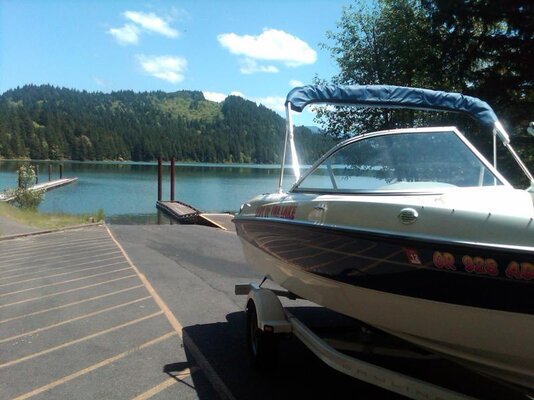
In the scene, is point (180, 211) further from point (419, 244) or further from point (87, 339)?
point (419, 244)

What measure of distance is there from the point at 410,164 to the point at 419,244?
1.13 meters

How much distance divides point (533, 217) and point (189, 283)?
23.1ft

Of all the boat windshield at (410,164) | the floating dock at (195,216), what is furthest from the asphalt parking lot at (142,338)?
the floating dock at (195,216)

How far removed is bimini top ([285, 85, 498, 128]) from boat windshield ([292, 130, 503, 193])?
44.3 inches

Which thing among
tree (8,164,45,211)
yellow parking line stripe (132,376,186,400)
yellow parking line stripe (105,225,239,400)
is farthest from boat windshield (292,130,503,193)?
tree (8,164,45,211)

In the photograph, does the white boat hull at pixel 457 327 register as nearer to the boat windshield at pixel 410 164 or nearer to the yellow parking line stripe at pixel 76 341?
the boat windshield at pixel 410 164

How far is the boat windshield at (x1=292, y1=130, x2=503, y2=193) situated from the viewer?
3.97 metres

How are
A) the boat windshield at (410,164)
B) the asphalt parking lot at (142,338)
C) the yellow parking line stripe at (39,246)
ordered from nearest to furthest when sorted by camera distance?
the boat windshield at (410,164), the asphalt parking lot at (142,338), the yellow parking line stripe at (39,246)

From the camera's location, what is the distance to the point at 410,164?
4113 millimetres

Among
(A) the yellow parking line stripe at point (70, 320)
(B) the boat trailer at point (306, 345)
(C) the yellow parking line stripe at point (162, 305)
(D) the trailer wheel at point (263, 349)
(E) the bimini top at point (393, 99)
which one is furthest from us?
(C) the yellow parking line stripe at point (162, 305)

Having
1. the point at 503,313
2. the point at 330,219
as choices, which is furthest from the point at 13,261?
the point at 503,313

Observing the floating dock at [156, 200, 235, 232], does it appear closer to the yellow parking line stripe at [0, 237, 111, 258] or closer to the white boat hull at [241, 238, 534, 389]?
the yellow parking line stripe at [0, 237, 111, 258]

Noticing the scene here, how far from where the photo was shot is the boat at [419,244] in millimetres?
2893

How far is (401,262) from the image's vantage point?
3.28 m
